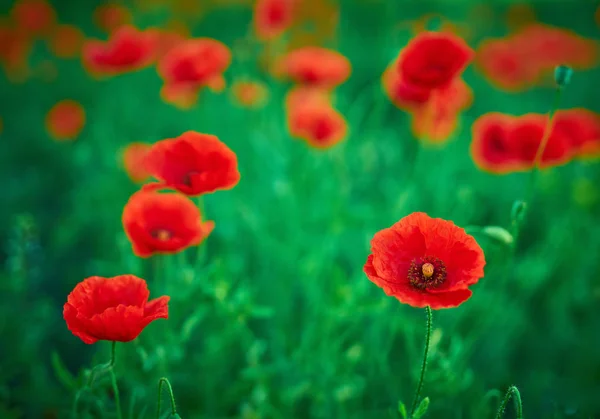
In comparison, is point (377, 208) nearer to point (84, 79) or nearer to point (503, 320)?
point (503, 320)

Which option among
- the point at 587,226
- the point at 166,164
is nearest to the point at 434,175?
the point at 587,226

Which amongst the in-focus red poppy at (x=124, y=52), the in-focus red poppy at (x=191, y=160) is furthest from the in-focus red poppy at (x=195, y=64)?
the in-focus red poppy at (x=191, y=160)

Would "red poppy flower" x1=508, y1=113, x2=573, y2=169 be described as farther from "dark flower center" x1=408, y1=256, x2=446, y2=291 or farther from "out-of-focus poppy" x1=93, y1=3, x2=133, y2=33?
"out-of-focus poppy" x1=93, y1=3, x2=133, y2=33

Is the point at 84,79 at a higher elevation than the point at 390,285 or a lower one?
lower

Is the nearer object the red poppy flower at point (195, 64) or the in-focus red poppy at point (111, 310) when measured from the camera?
the in-focus red poppy at point (111, 310)

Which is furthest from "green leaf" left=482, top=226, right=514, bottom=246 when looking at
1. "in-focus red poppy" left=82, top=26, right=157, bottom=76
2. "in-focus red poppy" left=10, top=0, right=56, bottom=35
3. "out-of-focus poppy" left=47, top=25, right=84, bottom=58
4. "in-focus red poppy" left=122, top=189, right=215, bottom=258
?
"out-of-focus poppy" left=47, top=25, right=84, bottom=58

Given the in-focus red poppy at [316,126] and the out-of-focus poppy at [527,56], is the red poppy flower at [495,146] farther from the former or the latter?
the out-of-focus poppy at [527,56]

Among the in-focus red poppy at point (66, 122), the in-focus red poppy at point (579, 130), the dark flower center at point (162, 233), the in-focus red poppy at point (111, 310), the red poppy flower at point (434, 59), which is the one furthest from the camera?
the in-focus red poppy at point (66, 122)
